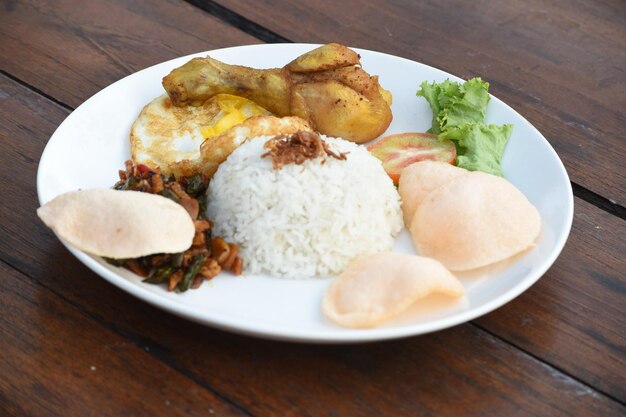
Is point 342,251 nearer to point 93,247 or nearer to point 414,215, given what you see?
point 414,215

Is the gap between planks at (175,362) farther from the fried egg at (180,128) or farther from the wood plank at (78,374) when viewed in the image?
the fried egg at (180,128)

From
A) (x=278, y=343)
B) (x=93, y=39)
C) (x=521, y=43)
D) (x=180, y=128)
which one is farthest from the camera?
(x=521, y=43)

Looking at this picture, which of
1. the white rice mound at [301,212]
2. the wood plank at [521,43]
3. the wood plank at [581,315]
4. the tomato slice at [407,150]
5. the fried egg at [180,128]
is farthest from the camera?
the wood plank at [521,43]

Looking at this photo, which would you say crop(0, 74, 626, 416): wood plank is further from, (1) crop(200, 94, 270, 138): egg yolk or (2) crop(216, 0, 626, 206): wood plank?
(2) crop(216, 0, 626, 206): wood plank

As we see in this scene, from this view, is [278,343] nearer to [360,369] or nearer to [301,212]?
[360,369]

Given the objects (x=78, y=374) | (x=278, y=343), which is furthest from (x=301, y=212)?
(x=78, y=374)

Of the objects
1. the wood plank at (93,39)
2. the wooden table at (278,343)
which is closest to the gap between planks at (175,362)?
the wooden table at (278,343)
